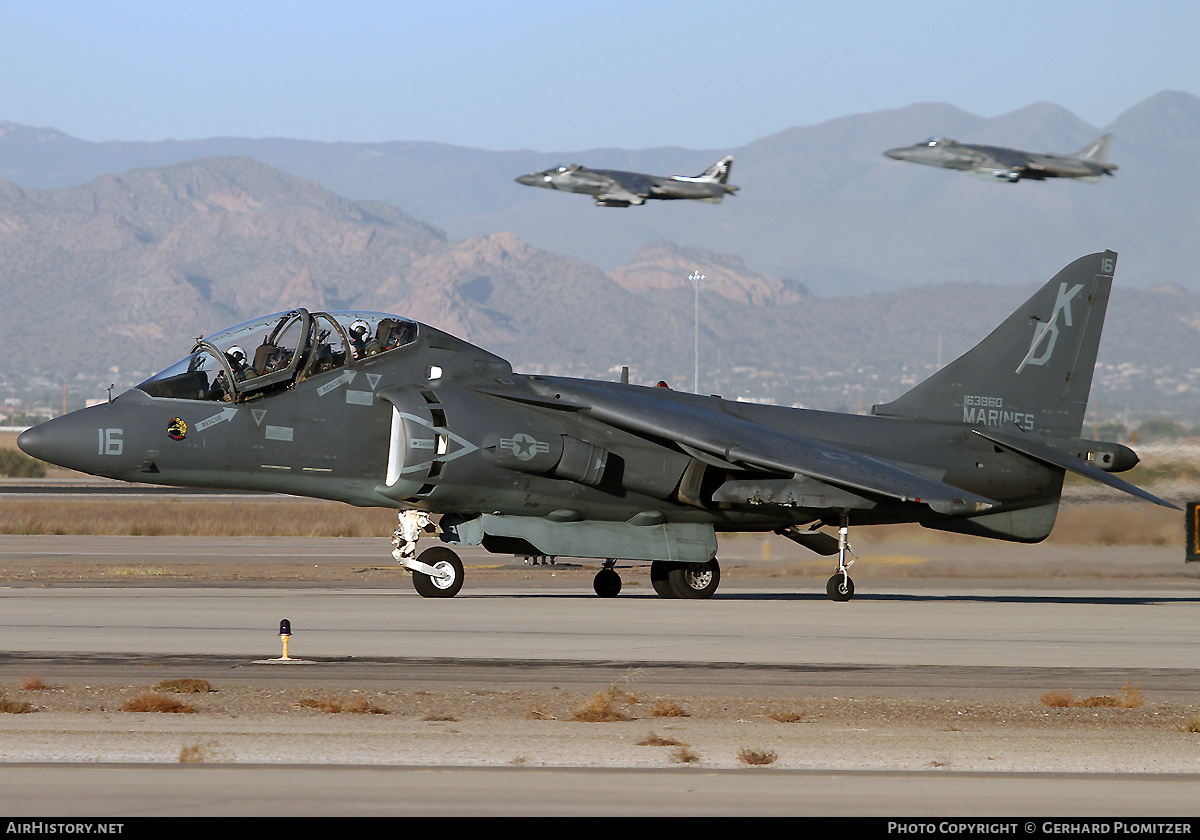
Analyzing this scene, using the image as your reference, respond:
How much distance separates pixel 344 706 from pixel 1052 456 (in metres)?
14.2

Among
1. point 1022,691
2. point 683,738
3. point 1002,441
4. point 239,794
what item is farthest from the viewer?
point 1002,441

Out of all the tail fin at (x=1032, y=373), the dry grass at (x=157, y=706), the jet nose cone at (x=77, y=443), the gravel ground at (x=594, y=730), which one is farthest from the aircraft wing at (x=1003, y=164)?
the dry grass at (x=157, y=706)

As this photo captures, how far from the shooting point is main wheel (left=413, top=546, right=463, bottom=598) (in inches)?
774

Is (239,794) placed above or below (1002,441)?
below

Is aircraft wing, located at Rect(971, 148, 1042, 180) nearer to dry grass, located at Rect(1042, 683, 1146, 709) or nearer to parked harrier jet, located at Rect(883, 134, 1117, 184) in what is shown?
parked harrier jet, located at Rect(883, 134, 1117, 184)

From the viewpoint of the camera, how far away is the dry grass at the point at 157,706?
10203 mm

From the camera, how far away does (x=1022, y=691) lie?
1200 cm

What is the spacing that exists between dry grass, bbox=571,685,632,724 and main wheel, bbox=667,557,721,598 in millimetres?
10027

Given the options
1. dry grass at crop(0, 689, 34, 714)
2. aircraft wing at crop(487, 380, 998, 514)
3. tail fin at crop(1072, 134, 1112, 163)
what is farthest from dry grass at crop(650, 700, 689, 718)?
tail fin at crop(1072, 134, 1112, 163)

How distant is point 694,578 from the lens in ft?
68.1

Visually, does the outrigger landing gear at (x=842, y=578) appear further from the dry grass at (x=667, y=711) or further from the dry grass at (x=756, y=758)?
the dry grass at (x=756, y=758)
